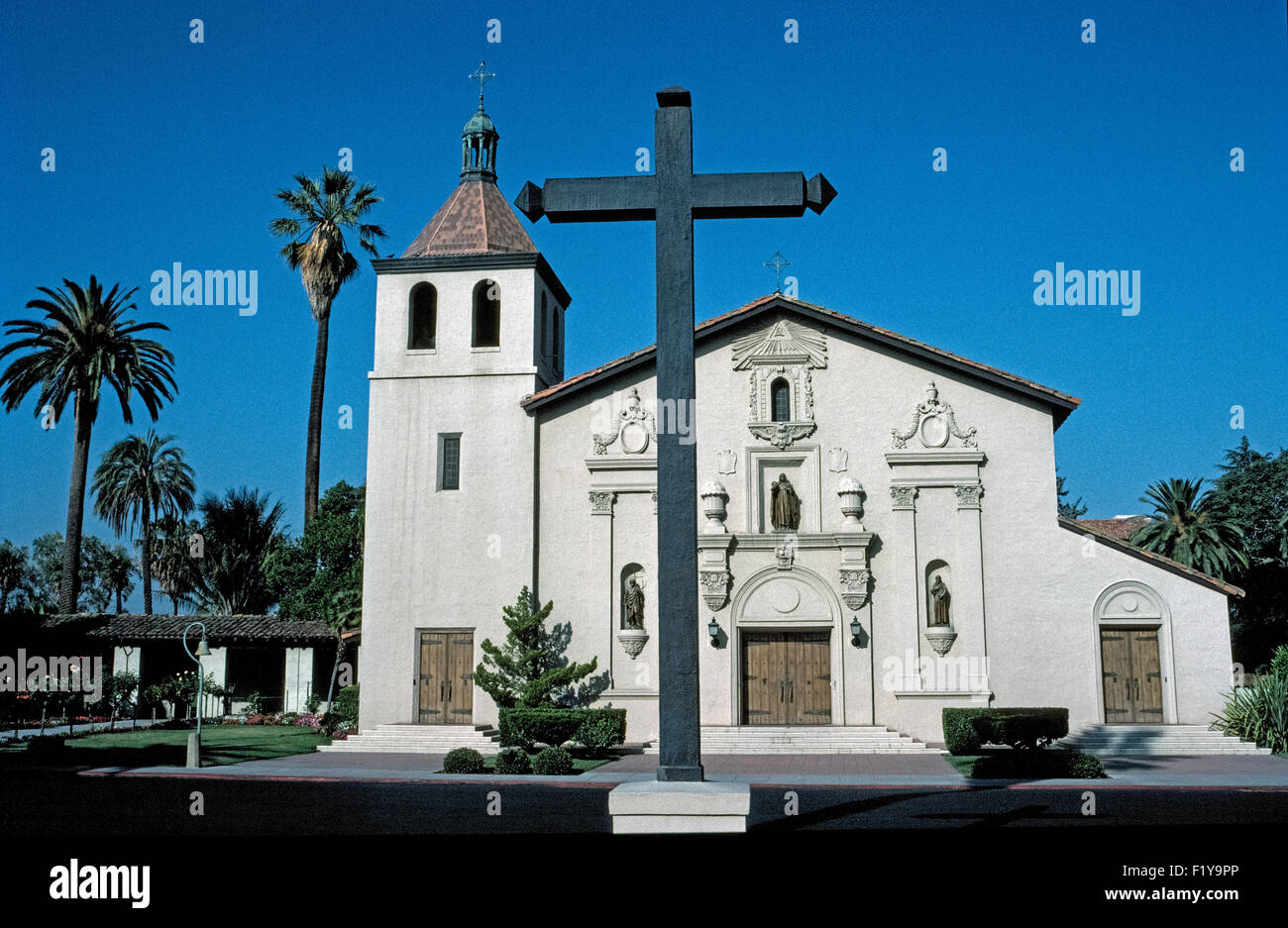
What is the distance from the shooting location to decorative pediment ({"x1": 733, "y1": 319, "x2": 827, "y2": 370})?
96.0 feet

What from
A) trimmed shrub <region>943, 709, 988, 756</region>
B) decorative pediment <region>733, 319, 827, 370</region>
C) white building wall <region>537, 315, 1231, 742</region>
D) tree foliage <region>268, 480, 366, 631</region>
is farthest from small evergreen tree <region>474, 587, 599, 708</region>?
tree foliage <region>268, 480, 366, 631</region>

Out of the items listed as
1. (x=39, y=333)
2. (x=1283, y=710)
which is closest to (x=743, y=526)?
(x=1283, y=710)

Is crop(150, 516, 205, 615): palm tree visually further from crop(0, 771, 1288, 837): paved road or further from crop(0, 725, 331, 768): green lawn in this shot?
crop(0, 771, 1288, 837): paved road

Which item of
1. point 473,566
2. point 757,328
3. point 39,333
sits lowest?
point 473,566

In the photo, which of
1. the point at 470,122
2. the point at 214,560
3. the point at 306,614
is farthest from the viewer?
the point at 214,560

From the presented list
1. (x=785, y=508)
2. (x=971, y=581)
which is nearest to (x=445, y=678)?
(x=785, y=508)

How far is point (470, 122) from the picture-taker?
33.0 metres

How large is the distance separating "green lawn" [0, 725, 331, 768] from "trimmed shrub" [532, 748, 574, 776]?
7517 mm

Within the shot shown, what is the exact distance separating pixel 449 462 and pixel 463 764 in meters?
9.46

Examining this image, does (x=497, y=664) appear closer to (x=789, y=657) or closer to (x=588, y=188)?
(x=789, y=657)

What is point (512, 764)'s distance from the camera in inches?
899

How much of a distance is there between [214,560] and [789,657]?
122 feet

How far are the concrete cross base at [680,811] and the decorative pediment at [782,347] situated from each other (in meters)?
21.2

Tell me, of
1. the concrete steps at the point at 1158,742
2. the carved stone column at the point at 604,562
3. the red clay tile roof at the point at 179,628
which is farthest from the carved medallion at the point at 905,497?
the red clay tile roof at the point at 179,628
